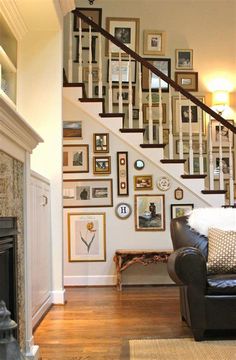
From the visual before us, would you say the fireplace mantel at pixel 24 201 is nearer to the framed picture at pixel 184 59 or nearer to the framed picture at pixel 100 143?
the framed picture at pixel 100 143

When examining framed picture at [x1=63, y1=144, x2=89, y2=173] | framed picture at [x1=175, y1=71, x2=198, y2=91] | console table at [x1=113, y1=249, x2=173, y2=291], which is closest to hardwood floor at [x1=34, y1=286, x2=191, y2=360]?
console table at [x1=113, y1=249, x2=173, y2=291]

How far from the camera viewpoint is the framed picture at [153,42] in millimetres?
6658

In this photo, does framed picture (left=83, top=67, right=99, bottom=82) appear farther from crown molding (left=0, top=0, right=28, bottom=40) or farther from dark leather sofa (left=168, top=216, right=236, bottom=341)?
dark leather sofa (left=168, top=216, right=236, bottom=341)

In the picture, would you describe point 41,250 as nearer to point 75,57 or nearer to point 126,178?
point 126,178

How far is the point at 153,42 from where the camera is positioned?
6.67 meters

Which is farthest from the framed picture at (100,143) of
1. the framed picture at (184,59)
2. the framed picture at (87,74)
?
A: the framed picture at (184,59)

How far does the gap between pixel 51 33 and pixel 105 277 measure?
9.20 ft

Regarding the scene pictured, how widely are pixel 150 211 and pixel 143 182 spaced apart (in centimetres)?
36

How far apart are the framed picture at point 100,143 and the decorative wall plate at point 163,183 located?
0.73 metres

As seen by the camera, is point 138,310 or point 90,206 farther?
point 90,206

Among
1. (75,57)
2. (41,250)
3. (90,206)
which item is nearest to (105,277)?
(90,206)

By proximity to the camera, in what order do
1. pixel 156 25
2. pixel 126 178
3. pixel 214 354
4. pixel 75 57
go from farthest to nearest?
pixel 156 25, pixel 75 57, pixel 126 178, pixel 214 354

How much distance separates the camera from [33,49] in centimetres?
456

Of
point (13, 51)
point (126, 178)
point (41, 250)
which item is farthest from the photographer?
point (126, 178)
